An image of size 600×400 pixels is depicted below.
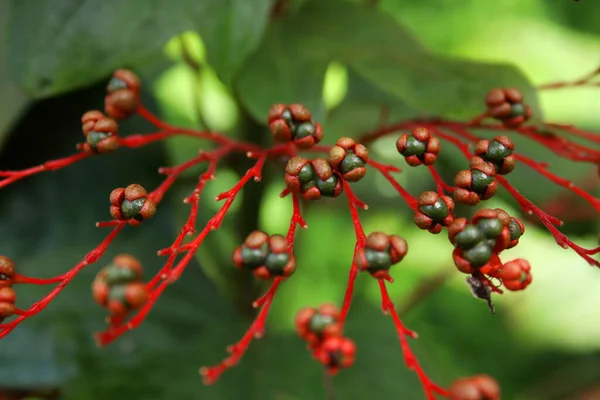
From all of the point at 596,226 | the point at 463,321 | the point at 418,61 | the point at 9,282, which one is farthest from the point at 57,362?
the point at 463,321

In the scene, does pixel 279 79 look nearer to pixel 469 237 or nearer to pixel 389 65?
pixel 389 65

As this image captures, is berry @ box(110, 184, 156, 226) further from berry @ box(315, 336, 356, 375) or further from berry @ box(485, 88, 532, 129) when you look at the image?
berry @ box(485, 88, 532, 129)

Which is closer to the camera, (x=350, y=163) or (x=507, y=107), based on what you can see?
(x=350, y=163)

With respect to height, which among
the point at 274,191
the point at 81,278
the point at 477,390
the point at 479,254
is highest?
the point at 479,254

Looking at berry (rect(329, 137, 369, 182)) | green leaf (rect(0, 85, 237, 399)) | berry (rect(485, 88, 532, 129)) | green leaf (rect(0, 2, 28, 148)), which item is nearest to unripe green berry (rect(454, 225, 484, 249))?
berry (rect(329, 137, 369, 182))

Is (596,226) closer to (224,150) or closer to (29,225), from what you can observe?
(224,150)

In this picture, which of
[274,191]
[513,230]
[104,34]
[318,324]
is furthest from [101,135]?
[274,191]

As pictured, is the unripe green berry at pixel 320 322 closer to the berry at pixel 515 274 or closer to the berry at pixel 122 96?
the berry at pixel 515 274
